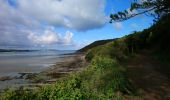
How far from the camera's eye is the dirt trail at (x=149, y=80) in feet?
57.0

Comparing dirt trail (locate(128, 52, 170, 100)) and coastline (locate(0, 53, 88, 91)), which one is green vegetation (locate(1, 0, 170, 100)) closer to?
dirt trail (locate(128, 52, 170, 100))

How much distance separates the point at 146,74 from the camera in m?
23.3

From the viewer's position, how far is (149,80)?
21.2m

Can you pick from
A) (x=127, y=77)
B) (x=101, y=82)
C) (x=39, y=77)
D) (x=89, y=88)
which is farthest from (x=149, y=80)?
(x=39, y=77)

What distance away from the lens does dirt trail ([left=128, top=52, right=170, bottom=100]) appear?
57.0 feet

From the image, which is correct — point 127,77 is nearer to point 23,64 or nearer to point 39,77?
point 39,77

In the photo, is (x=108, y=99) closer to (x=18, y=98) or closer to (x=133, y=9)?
(x=18, y=98)

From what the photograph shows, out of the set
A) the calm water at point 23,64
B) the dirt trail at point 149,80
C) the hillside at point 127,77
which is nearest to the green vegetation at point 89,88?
the hillside at point 127,77

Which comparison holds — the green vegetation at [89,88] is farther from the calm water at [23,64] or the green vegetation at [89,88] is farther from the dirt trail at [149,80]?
the calm water at [23,64]

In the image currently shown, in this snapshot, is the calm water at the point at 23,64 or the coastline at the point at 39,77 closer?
the coastline at the point at 39,77

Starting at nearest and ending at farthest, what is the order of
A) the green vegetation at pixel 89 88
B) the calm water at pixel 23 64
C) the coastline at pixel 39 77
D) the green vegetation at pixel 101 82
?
the green vegetation at pixel 89 88 < the green vegetation at pixel 101 82 < the coastline at pixel 39 77 < the calm water at pixel 23 64

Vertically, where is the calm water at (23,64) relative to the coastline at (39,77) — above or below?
above

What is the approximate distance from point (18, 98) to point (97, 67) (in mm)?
11192

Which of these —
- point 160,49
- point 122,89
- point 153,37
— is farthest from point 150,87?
point 153,37
